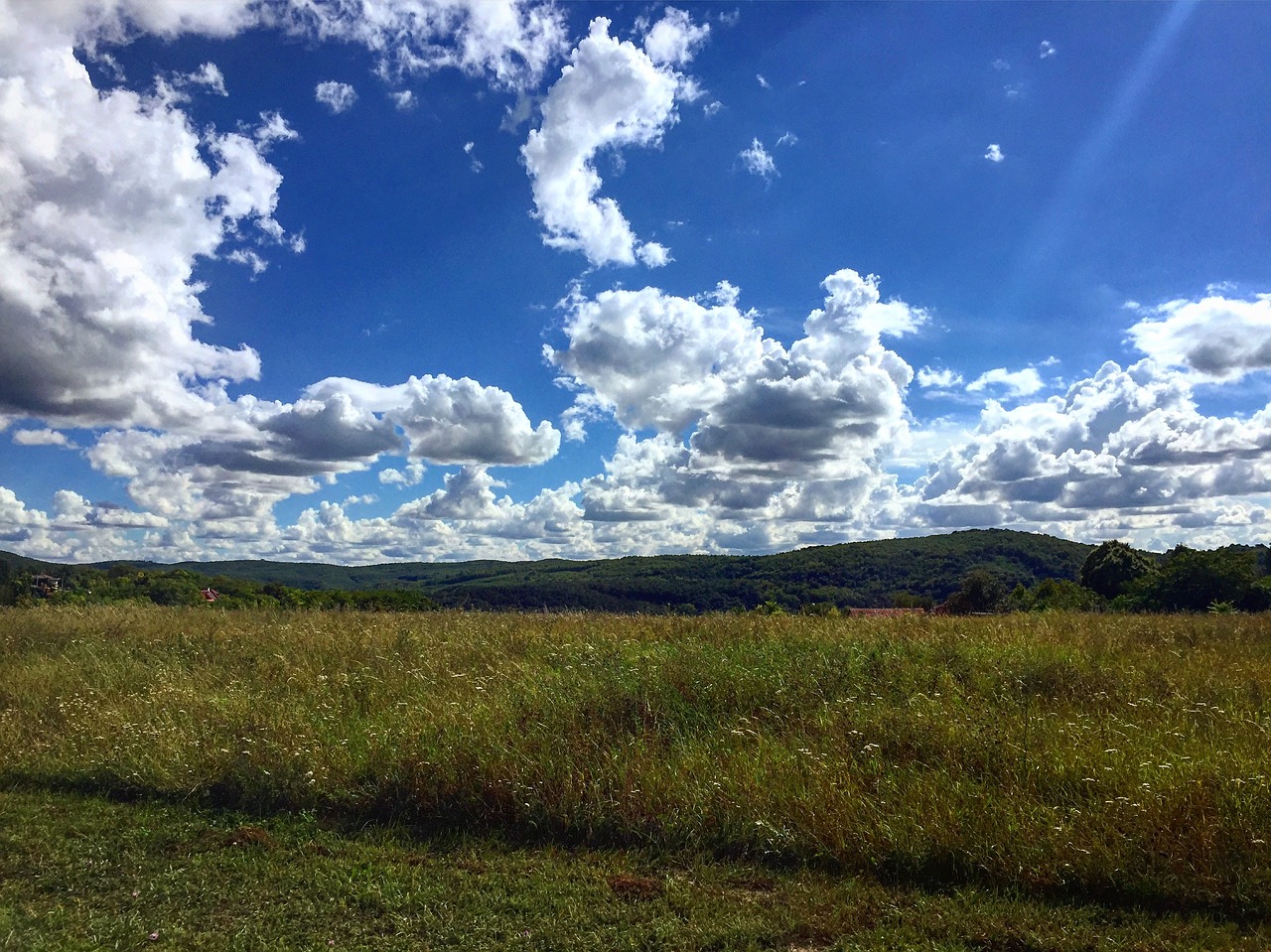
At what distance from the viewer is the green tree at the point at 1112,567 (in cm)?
5078

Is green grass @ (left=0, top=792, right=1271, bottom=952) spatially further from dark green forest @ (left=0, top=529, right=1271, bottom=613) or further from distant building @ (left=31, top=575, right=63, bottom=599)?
distant building @ (left=31, top=575, right=63, bottom=599)

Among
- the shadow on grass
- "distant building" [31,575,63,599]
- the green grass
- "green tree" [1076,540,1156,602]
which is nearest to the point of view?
the green grass

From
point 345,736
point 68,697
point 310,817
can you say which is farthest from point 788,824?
point 68,697

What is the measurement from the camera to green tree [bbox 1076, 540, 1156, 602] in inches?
1999

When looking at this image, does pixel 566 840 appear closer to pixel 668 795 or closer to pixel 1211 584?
pixel 668 795

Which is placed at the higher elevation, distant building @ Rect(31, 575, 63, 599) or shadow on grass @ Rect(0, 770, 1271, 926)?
distant building @ Rect(31, 575, 63, 599)

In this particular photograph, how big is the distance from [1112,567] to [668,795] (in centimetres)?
5805

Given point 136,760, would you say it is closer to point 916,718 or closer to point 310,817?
point 310,817

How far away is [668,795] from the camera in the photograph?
5.86 metres

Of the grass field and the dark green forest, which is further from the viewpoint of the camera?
the dark green forest

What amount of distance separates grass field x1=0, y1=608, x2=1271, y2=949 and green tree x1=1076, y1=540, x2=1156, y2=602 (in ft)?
159

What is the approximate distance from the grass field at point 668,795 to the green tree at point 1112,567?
48.4m

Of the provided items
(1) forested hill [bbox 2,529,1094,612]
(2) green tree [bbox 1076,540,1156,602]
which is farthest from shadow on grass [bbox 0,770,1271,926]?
(1) forested hill [bbox 2,529,1094,612]

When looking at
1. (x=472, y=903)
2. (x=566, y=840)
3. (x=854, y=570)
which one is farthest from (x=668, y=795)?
(x=854, y=570)
